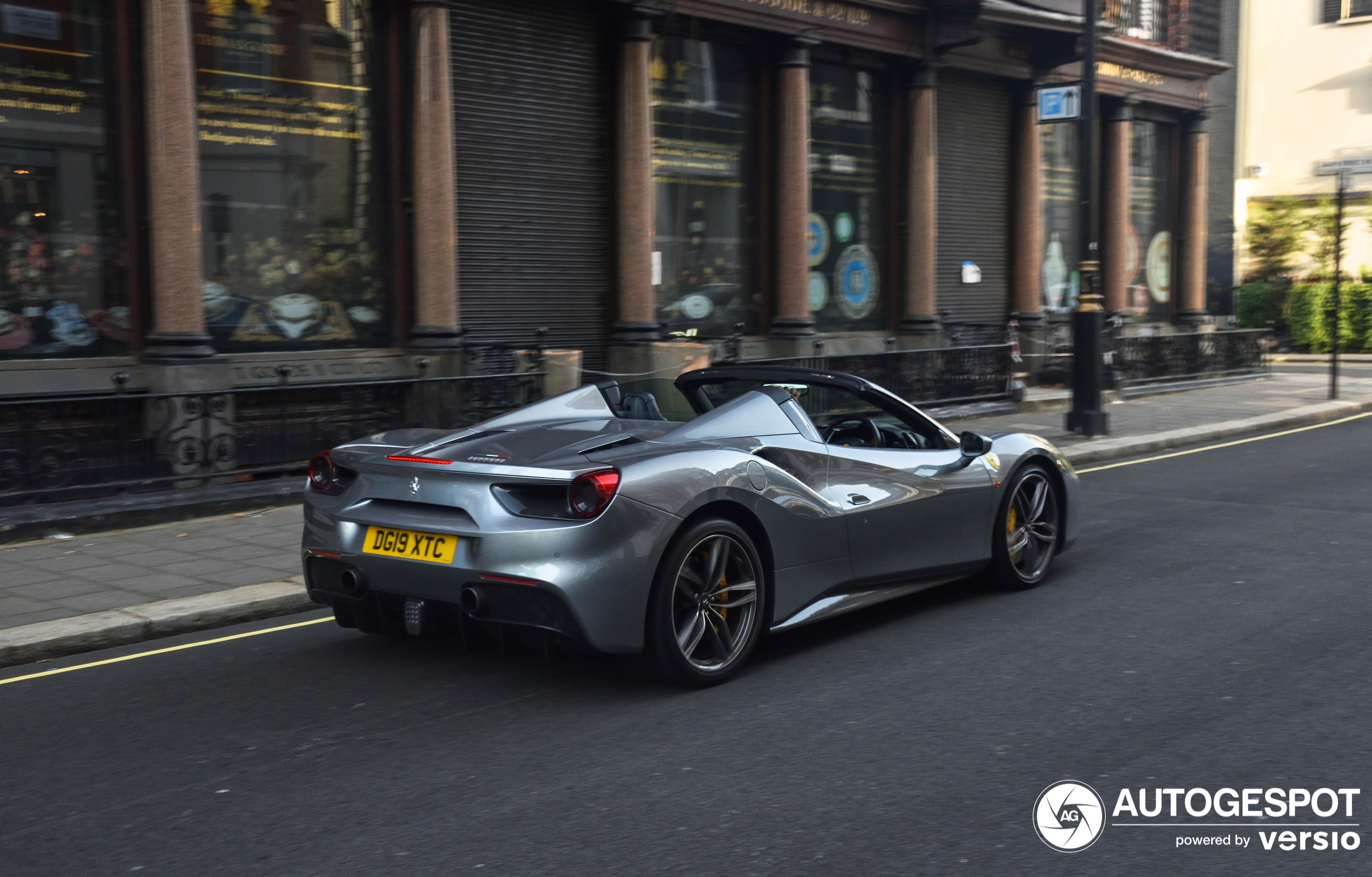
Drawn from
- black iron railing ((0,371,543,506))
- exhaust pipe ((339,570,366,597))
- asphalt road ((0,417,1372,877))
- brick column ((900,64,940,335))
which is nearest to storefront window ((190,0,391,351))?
black iron railing ((0,371,543,506))

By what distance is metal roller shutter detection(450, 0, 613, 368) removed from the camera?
547 inches

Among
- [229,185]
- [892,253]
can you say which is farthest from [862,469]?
[892,253]

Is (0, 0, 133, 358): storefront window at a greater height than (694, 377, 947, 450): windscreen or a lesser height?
greater

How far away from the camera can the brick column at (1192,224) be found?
2619 centimetres

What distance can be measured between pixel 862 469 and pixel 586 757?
2.26m

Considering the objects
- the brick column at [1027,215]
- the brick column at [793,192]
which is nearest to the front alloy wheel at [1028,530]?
the brick column at [793,192]

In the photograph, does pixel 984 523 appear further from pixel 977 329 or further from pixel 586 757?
pixel 977 329

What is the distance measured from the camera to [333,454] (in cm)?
565

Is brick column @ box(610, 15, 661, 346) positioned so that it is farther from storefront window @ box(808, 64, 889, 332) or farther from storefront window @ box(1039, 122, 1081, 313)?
storefront window @ box(1039, 122, 1081, 313)

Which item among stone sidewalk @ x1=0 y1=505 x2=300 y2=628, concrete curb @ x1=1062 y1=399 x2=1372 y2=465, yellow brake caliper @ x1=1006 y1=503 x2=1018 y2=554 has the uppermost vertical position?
yellow brake caliper @ x1=1006 y1=503 x2=1018 y2=554

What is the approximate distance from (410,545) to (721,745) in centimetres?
153

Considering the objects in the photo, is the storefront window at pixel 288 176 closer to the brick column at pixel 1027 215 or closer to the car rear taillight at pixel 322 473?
the car rear taillight at pixel 322 473

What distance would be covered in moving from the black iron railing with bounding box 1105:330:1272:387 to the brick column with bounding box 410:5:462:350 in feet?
39.2

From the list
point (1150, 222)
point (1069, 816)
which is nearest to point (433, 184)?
point (1069, 816)
